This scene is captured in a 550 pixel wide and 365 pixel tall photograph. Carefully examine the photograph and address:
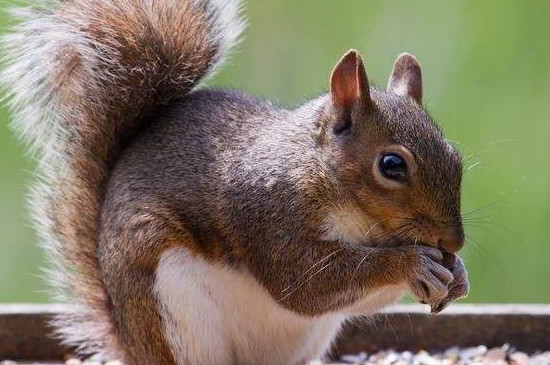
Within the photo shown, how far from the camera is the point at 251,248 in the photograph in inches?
143

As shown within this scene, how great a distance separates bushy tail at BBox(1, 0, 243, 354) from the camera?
3.89 meters

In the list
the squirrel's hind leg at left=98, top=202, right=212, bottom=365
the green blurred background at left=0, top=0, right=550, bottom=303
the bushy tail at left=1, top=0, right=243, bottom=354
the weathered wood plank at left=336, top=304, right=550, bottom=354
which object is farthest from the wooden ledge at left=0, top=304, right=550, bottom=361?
the green blurred background at left=0, top=0, right=550, bottom=303

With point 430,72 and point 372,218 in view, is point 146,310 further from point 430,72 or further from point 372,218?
point 430,72

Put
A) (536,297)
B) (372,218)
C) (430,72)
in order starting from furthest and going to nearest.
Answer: (430,72) < (536,297) < (372,218)

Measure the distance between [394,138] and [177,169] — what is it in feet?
2.04

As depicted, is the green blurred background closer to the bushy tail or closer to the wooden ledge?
the wooden ledge

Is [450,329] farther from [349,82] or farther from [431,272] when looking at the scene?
[349,82]

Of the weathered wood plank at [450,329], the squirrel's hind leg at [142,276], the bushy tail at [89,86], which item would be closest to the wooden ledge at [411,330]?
the weathered wood plank at [450,329]

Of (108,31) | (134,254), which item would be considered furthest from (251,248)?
(108,31)

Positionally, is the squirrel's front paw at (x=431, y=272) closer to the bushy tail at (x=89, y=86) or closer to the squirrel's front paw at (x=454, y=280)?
the squirrel's front paw at (x=454, y=280)

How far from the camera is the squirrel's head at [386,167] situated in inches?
135

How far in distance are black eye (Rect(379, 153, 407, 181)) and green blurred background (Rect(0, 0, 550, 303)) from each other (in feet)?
7.57

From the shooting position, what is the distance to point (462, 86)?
21.2 ft

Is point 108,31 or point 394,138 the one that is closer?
point 394,138
